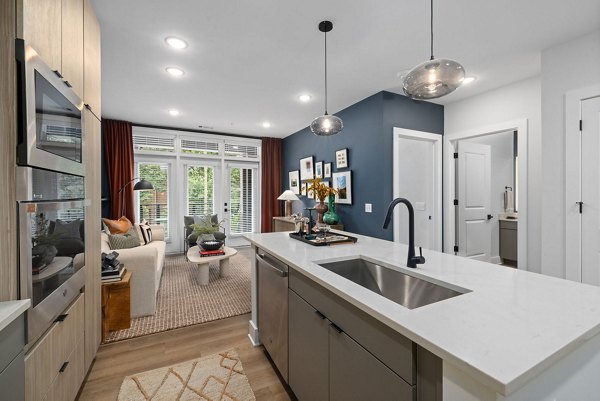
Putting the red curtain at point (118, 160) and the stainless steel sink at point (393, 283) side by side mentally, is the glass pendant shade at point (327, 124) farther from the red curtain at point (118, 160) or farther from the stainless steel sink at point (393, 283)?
the red curtain at point (118, 160)

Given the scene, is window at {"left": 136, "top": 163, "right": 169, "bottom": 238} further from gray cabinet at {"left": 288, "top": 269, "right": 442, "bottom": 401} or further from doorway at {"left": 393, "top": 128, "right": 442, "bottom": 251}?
gray cabinet at {"left": 288, "top": 269, "right": 442, "bottom": 401}

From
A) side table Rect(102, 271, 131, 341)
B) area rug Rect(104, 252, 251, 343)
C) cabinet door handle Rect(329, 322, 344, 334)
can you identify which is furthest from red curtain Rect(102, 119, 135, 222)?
cabinet door handle Rect(329, 322, 344, 334)

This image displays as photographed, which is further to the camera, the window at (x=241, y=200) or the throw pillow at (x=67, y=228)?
the window at (x=241, y=200)

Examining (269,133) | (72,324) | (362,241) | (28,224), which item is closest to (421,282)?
(362,241)

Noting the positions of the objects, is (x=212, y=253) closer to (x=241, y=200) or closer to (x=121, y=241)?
(x=121, y=241)

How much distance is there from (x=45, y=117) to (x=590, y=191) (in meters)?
3.73

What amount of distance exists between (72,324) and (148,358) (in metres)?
0.80

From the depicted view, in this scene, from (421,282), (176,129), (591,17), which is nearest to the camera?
(421,282)

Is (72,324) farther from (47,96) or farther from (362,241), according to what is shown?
(362,241)

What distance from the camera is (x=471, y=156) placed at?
4059mm

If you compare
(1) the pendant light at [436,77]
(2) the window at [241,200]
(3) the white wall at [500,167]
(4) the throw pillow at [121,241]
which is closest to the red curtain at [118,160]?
(4) the throw pillow at [121,241]

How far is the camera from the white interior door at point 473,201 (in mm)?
3961

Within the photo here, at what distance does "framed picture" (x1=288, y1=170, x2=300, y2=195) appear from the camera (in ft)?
18.9

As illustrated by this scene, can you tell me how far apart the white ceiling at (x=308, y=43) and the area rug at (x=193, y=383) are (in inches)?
104
